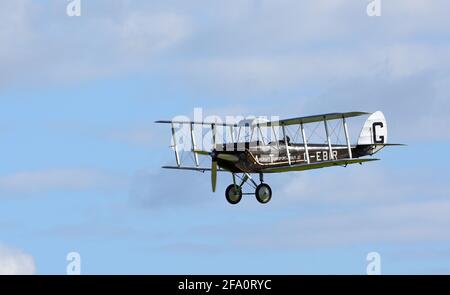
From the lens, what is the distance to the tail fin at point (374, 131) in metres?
65.3

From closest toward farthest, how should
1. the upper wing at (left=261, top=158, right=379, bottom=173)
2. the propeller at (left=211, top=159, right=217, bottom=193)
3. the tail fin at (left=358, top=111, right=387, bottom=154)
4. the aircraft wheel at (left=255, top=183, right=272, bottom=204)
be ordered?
the propeller at (left=211, top=159, right=217, bottom=193)
the upper wing at (left=261, top=158, right=379, bottom=173)
the aircraft wheel at (left=255, top=183, right=272, bottom=204)
the tail fin at (left=358, top=111, right=387, bottom=154)

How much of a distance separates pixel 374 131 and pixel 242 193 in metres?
9.16

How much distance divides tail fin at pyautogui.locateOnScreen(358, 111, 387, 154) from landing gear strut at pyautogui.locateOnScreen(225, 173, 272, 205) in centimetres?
689

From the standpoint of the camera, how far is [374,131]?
66250mm

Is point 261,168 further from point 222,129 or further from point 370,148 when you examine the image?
point 370,148

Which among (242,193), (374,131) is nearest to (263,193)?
(242,193)

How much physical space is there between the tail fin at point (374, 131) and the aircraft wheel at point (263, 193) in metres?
6.86

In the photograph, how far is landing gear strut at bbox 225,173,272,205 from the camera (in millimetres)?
59656

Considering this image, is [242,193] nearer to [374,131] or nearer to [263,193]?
[263,193]

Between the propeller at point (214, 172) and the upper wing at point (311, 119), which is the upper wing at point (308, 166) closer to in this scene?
the upper wing at point (311, 119)

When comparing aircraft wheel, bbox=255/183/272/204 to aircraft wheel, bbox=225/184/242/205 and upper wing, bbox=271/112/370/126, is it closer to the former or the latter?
aircraft wheel, bbox=225/184/242/205
